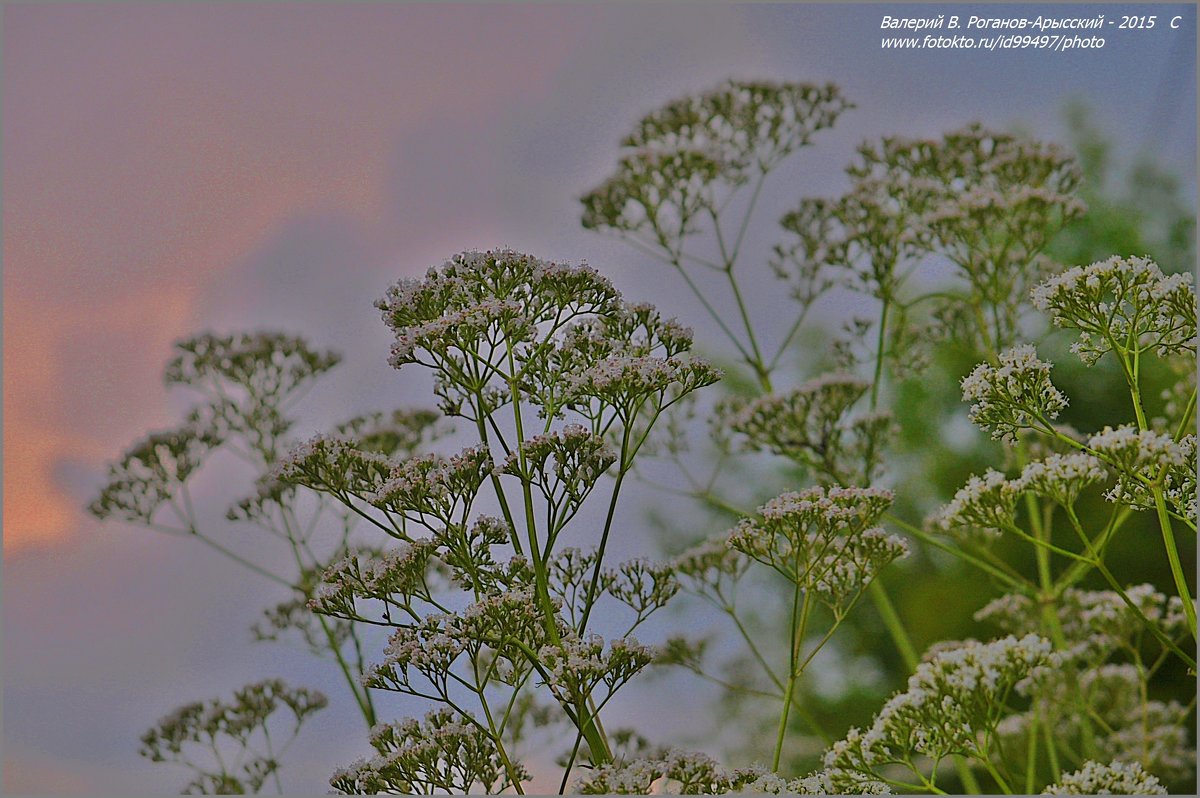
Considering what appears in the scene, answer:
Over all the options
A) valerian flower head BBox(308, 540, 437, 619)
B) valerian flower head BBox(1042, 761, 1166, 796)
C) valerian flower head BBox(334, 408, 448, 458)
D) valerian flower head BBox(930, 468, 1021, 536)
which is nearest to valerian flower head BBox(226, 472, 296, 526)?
valerian flower head BBox(334, 408, 448, 458)

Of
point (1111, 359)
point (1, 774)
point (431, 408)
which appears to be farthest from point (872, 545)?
point (1111, 359)

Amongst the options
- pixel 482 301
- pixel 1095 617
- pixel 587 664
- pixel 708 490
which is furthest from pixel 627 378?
pixel 1095 617

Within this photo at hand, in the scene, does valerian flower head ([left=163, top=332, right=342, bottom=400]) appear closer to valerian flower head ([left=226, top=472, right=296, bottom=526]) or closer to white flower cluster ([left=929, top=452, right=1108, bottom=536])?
valerian flower head ([left=226, top=472, right=296, bottom=526])

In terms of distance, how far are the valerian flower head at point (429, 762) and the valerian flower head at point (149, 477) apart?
1327 mm

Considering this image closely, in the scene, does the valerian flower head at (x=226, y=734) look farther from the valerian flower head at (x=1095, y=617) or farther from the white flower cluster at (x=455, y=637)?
the valerian flower head at (x=1095, y=617)

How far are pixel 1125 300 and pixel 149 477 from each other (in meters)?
2.42

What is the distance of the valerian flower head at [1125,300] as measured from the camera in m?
1.97

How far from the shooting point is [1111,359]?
5480 millimetres

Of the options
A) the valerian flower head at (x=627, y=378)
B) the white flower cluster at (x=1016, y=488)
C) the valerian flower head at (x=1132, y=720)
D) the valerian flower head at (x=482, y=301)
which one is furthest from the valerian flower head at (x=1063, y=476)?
the valerian flower head at (x=1132, y=720)

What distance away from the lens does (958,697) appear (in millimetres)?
1844

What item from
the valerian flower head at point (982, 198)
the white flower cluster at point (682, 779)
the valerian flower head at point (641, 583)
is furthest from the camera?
the valerian flower head at point (982, 198)

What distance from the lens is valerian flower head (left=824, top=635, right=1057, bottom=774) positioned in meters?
1.84

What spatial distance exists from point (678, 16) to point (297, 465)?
218cm

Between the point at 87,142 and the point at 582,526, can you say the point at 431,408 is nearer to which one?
the point at 582,526
